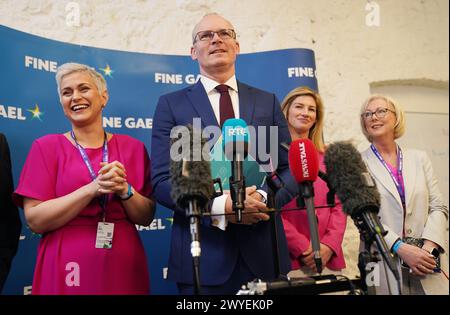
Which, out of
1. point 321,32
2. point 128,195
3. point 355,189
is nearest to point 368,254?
point 355,189

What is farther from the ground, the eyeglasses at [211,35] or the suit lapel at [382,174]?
the eyeglasses at [211,35]

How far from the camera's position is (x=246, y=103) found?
228 cm

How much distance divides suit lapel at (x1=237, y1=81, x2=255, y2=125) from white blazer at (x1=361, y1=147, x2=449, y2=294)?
109 centimetres

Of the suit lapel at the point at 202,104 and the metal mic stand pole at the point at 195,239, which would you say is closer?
the metal mic stand pole at the point at 195,239

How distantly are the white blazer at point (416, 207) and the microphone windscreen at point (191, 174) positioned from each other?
147cm

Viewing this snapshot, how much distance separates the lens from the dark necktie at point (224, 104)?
87.7 inches

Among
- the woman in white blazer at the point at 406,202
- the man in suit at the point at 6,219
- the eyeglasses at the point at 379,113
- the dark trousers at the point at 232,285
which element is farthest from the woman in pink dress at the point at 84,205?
the eyeglasses at the point at 379,113

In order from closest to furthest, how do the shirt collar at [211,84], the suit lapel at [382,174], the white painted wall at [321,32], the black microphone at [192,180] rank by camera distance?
the black microphone at [192,180]
the shirt collar at [211,84]
the suit lapel at [382,174]
the white painted wall at [321,32]

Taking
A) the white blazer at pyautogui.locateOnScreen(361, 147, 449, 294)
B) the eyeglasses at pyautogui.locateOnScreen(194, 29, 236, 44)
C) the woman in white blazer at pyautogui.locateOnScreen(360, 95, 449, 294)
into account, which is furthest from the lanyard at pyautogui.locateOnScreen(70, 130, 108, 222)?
the white blazer at pyautogui.locateOnScreen(361, 147, 449, 294)

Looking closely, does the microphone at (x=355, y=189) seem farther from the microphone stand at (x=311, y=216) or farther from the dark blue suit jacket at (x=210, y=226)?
the dark blue suit jacket at (x=210, y=226)

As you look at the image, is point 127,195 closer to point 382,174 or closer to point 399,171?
point 382,174

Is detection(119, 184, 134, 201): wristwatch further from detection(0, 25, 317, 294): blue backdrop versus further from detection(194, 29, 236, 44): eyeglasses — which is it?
detection(0, 25, 317, 294): blue backdrop

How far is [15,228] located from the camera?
2.28m

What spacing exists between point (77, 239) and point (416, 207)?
6.44 ft
